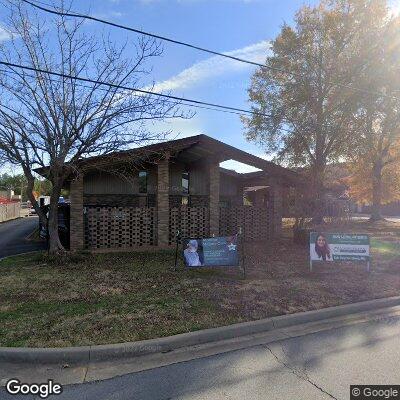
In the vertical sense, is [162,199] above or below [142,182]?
below

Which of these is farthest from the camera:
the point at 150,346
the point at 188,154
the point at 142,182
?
the point at 142,182

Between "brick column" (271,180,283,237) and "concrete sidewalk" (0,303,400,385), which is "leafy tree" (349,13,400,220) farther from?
"concrete sidewalk" (0,303,400,385)

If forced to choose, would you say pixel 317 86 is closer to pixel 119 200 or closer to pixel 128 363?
pixel 119 200

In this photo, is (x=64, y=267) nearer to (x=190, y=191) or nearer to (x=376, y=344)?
(x=376, y=344)

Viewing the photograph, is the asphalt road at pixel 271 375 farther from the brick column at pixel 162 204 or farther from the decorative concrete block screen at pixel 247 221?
the decorative concrete block screen at pixel 247 221

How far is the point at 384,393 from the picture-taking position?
13.3ft

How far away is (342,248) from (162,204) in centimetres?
656

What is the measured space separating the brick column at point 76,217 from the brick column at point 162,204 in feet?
8.53

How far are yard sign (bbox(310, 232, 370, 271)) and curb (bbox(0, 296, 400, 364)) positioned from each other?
3.18 m

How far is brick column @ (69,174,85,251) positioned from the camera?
13.1 m

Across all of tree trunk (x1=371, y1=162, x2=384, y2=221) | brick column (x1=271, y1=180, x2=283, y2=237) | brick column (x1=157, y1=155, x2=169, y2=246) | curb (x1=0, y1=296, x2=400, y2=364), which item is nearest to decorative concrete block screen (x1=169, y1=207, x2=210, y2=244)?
brick column (x1=157, y1=155, x2=169, y2=246)

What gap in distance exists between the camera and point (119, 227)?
44.8 feet

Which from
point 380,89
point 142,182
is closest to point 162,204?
point 142,182

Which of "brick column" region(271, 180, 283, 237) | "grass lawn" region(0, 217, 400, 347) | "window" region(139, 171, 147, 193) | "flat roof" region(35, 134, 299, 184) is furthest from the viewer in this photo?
"window" region(139, 171, 147, 193)
